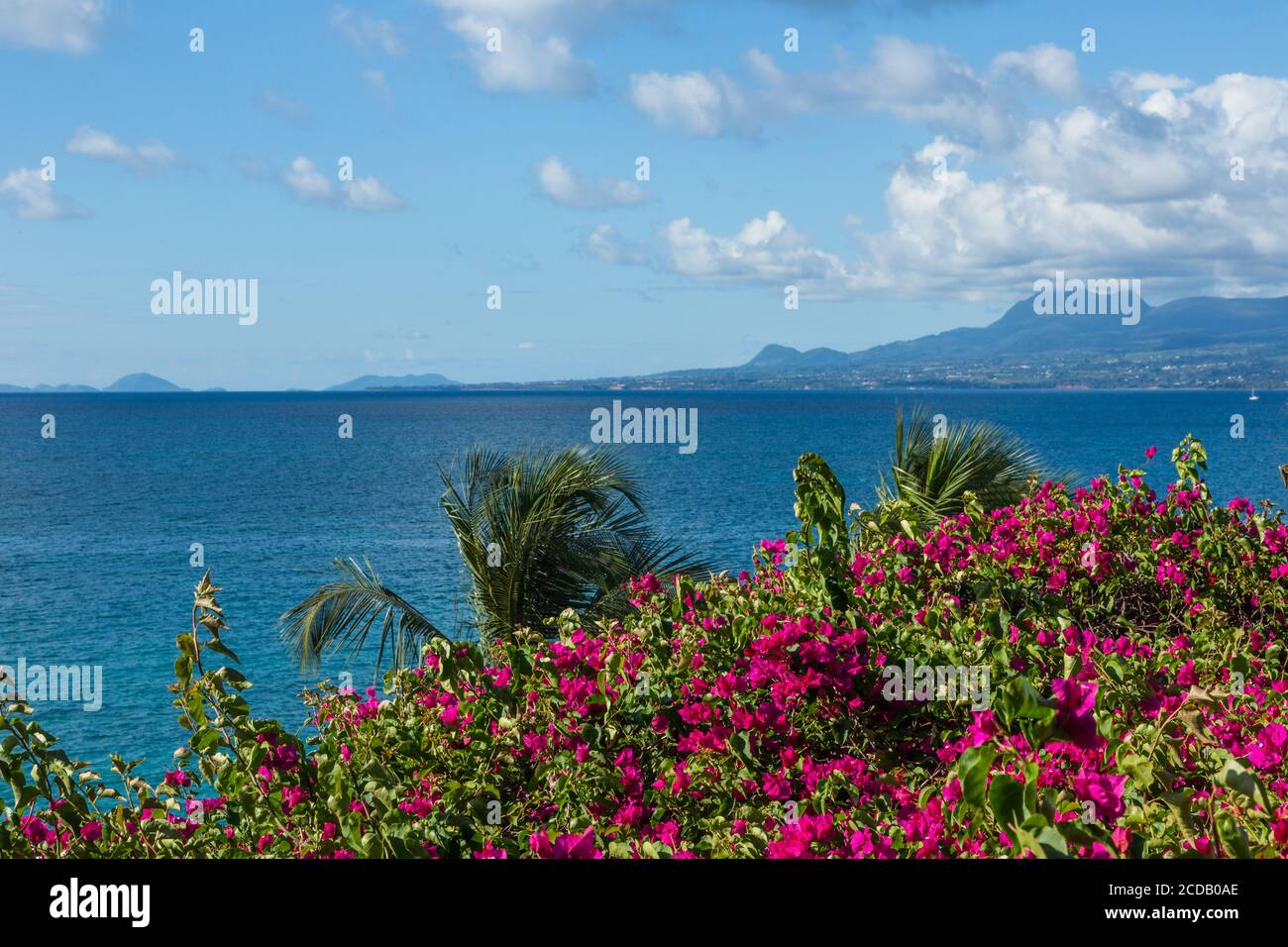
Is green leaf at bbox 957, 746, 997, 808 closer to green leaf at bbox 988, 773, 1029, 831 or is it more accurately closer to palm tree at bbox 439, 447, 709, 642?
green leaf at bbox 988, 773, 1029, 831

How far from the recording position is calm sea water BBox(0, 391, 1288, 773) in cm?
2652

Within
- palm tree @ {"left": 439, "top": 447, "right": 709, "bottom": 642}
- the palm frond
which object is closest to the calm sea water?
palm tree @ {"left": 439, "top": 447, "right": 709, "bottom": 642}

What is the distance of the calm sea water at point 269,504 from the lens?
26.5 metres

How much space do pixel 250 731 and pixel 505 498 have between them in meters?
6.28

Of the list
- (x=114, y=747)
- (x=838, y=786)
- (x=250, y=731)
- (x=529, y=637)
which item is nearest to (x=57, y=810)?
(x=250, y=731)

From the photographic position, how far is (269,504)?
57844 millimetres

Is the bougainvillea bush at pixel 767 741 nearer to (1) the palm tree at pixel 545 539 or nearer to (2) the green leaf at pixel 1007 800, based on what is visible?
(2) the green leaf at pixel 1007 800

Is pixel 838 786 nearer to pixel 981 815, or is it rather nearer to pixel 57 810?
pixel 981 815

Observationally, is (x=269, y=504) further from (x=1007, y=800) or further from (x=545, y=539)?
(x=1007, y=800)

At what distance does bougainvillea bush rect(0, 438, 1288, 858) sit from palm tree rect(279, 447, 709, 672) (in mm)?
4232
